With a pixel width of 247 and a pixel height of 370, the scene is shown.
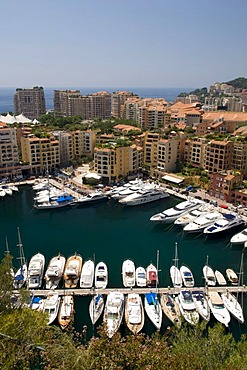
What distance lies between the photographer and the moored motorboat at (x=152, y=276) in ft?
77.8

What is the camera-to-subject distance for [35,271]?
24734mm

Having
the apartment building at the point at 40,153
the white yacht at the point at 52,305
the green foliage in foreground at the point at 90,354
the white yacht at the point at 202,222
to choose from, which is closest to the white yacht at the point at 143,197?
the white yacht at the point at 202,222

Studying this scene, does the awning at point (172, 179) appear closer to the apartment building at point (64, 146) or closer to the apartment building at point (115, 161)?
the apartment building at point (115, 161)

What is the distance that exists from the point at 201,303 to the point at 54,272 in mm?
11111

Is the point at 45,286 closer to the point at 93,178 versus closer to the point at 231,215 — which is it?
the point at 231,215

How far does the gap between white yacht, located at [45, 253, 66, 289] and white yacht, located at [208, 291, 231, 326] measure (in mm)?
11198

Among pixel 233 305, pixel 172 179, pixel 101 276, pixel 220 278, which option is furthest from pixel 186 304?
pixel 172 179

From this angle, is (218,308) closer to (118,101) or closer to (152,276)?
(152,276)

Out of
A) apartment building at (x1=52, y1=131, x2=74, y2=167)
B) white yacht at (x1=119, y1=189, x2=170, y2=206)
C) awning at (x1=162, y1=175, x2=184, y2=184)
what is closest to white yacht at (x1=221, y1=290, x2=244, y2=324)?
white yacht at (x1=119, y1=189, x2=170, y2=206)

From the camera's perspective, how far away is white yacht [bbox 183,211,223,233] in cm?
3316

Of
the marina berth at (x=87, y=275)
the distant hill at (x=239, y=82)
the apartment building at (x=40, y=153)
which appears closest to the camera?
the marina berth at (x=87, y=275)

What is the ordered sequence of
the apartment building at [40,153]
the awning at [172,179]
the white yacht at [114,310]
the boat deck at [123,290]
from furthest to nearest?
the apartment building at [40,153] < the awning at [172,179] < the boat deck at [123,290] < the white yacht at [114,310]

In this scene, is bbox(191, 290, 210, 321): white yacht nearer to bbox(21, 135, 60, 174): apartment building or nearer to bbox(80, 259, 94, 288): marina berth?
bbox(80, 259, 94, 288): marina berth

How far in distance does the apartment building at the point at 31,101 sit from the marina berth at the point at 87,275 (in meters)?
90.6
